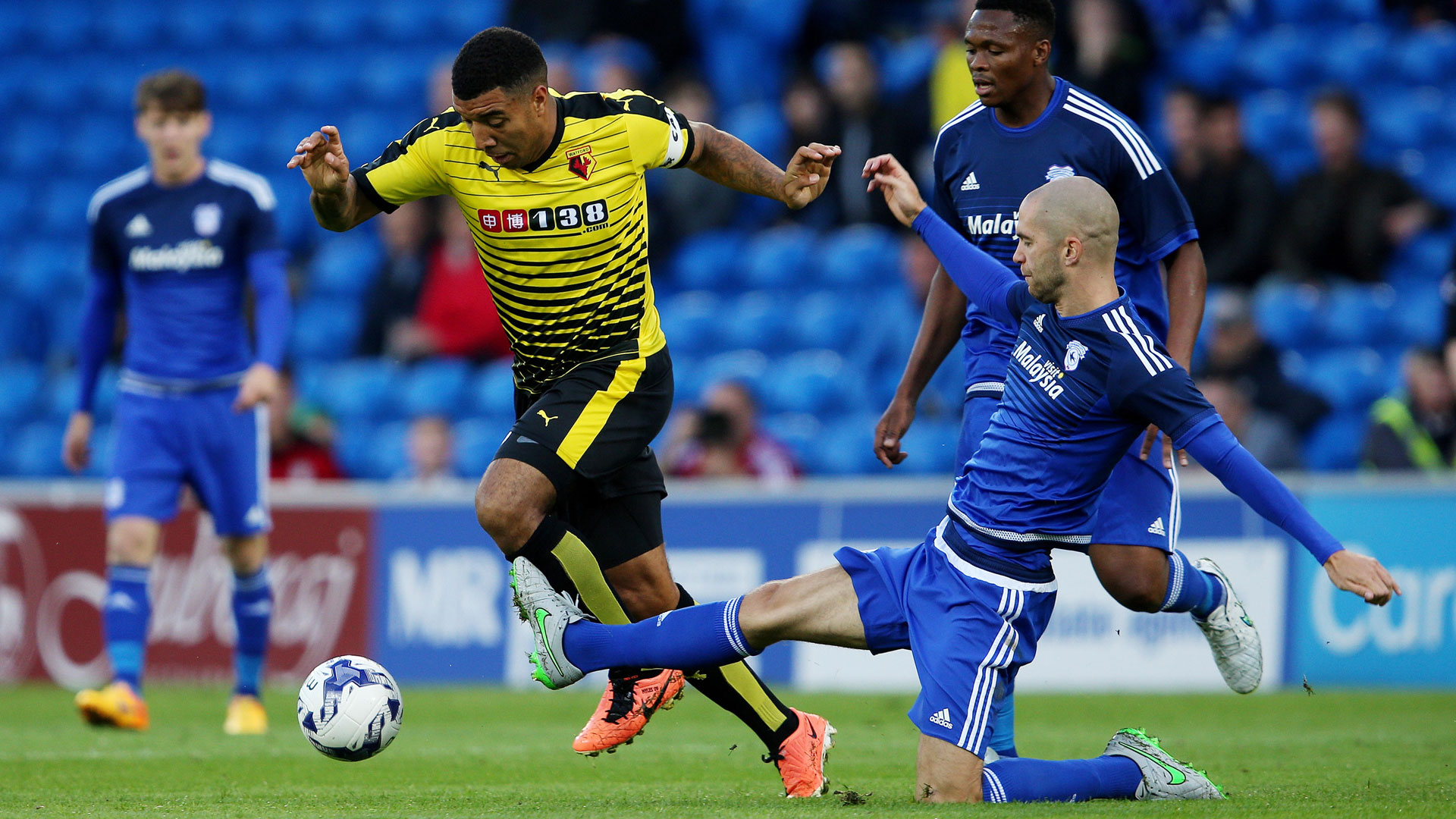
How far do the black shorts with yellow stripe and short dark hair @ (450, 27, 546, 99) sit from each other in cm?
92

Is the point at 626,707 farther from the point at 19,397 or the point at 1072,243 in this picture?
the point at 19,397

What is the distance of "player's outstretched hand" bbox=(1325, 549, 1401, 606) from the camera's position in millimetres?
3947

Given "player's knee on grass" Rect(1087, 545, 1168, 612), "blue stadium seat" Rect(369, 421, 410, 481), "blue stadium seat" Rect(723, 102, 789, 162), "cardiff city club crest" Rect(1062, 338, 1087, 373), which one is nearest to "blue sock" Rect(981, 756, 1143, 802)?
"player's knee on grass" Rect(1087, 545, 1168, 612)

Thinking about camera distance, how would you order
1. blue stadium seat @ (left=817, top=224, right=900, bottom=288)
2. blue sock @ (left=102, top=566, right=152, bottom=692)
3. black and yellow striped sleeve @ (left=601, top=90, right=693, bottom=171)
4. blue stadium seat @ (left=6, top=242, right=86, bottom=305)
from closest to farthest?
black and yellow striped sleeve @ (left=601, top=90, right=693, bottom=171), blue sock @ (left=102, top=566, right=152, bottom=692), blue stadium seat @ (left=817, top=224, right=900, bottom=288), blue stadium seat @ (left=6, top=242, right=86, bottom=305)

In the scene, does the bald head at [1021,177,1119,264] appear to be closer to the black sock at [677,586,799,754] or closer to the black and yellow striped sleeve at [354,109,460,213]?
the black sock at [677,586,799,754]

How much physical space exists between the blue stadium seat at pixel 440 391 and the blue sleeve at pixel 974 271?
26.6ft

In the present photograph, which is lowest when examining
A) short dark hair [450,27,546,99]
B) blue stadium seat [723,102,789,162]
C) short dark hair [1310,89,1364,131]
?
short dark hair [450,27,546,99]

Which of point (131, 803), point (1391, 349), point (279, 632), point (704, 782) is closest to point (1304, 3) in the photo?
point (1391, 349)

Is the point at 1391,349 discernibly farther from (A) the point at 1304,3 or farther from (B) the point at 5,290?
(B) the point at 5,290

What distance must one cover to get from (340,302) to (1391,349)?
336 inches

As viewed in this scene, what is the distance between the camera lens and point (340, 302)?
14.8 m

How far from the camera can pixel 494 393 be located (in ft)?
41.7

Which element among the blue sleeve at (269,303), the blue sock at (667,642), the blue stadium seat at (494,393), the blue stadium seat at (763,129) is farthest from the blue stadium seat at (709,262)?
the blue sock at (667,642)

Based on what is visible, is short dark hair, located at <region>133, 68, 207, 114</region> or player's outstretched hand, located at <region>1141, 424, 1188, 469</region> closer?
player's outstretched hand, located at <region>1141, 424, 1188, 469</region>
